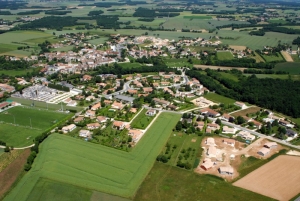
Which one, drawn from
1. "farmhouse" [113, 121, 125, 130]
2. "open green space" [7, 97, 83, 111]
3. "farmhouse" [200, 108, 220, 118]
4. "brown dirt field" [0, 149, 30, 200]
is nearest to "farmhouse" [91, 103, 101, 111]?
"open green space" [7, 97, 83, 111]

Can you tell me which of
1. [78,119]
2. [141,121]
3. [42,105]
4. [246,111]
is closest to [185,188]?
[141,121]

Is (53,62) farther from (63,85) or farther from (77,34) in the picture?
(77,34)

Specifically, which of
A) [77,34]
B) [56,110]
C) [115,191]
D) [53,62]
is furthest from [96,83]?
[77,34]

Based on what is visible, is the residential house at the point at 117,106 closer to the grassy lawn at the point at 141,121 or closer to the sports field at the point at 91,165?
the grassy lawn at the point at 141,121

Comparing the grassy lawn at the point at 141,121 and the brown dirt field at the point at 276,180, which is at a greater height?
the brown dirt field at the point at 276,180

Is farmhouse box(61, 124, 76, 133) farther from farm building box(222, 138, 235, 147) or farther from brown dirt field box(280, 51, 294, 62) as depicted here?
brown dirt field box(280, 51, 294, 62)

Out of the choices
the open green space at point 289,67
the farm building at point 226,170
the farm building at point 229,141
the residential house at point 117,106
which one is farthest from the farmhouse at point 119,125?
the open green space at point 289,67
